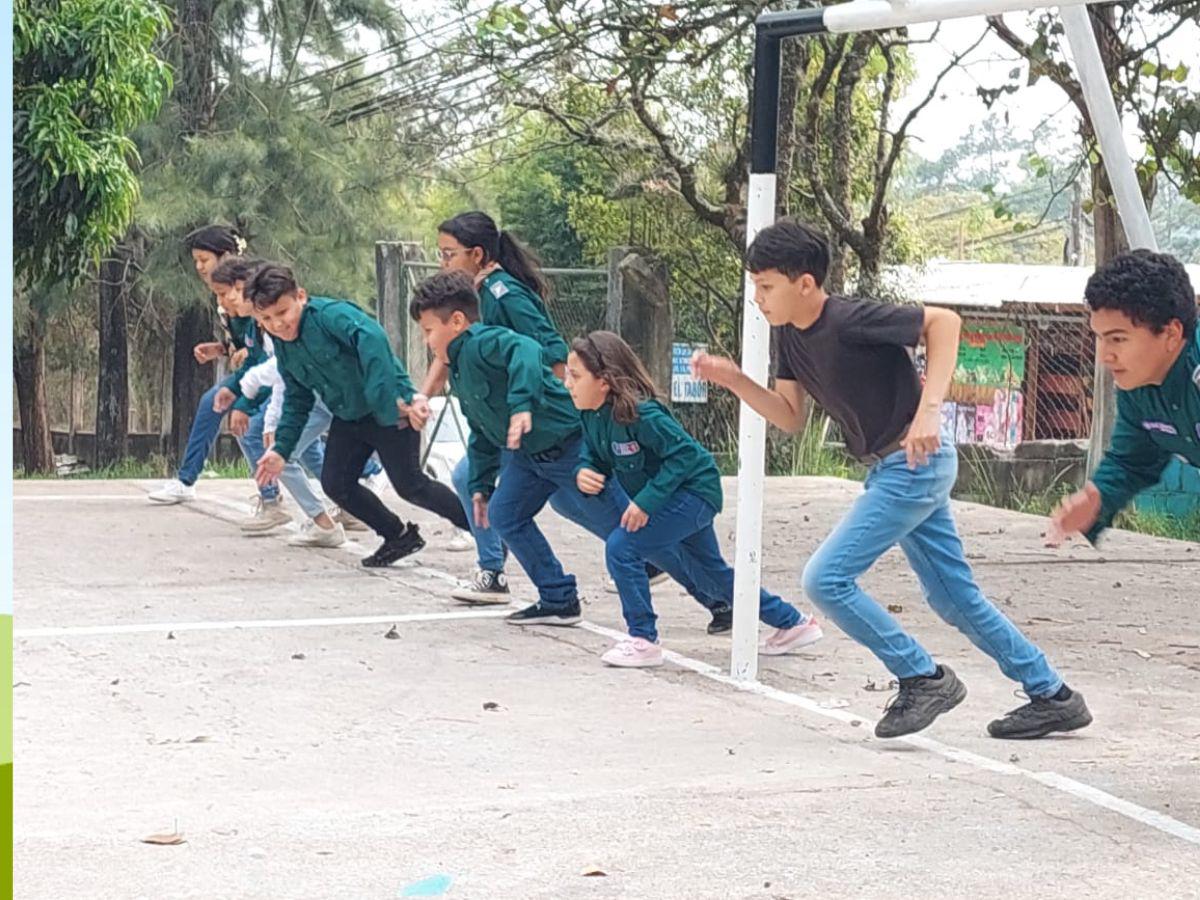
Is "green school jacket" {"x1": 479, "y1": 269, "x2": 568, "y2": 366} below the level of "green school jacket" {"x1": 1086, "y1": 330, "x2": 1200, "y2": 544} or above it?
above

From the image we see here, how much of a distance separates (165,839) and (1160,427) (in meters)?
2.83

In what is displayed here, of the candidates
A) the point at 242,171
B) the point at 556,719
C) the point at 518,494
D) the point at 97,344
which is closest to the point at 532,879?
the point at 556,719

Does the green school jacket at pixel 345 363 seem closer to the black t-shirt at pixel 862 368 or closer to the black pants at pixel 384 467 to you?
the black pants at pixel 384 467

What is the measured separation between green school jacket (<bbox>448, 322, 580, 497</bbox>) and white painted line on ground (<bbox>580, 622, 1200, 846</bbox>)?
1.07 metres

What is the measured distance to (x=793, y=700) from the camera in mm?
6738

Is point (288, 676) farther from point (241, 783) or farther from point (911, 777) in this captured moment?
point (911, 777)

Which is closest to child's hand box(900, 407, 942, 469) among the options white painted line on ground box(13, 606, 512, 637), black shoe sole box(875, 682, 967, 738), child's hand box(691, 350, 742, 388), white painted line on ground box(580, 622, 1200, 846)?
child's hand box(691, 350, 742, 388)

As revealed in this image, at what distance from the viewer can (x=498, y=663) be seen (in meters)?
7.39

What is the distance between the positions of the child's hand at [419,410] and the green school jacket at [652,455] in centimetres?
160

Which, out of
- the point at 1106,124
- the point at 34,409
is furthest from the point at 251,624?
the point at 34,409

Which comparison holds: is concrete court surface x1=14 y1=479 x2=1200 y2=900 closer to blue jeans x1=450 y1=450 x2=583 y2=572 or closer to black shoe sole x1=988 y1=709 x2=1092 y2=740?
black shoe sole x1=988 y1=709 x2=1092 y2=740

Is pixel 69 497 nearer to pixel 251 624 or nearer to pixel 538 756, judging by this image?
pixel 251 624

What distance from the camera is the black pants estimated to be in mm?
9508

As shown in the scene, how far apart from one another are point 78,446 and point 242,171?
32.7 feet
